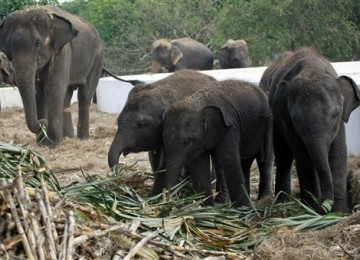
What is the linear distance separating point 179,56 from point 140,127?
17.2 meters

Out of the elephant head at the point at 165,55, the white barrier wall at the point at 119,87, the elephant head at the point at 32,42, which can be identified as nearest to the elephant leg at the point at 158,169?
the elephant head at the point at 32,42

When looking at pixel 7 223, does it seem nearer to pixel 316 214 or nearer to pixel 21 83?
pixel 316 214


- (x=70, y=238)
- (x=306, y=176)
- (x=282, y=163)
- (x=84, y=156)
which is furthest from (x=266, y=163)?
(x=70, y=238)

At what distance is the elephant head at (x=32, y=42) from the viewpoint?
11.9 m

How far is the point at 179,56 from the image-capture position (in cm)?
2575

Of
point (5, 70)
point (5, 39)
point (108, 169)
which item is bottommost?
point (5, 70)

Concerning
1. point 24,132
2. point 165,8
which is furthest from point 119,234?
point 165,8

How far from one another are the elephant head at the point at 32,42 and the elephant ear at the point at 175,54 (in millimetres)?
13039

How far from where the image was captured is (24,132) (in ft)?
48.8

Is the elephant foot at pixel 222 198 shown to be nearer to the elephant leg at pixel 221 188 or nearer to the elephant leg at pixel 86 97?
the elephant leg at pixel 221 188

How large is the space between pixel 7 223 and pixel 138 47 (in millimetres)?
25018

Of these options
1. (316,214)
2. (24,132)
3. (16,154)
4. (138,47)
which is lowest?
(138,47)

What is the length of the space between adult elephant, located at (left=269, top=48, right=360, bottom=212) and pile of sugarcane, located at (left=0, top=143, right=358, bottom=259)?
0.39 m

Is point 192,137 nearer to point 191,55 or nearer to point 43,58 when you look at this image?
point 43,58
